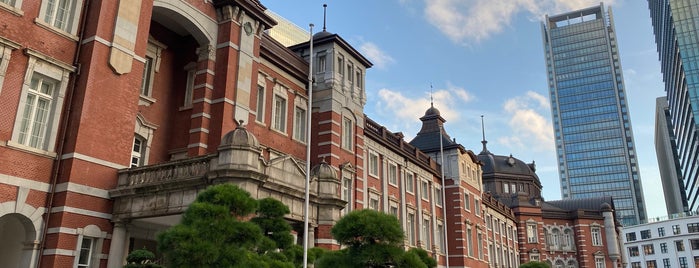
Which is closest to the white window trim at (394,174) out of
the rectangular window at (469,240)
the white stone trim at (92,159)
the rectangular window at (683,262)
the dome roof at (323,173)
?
the rectangular window at (469,240)

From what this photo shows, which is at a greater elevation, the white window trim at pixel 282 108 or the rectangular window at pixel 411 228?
the white window trim at pixel 282 108

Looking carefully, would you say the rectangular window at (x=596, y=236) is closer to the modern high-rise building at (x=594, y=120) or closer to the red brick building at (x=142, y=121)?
the red brick building at (x=142, y=121)

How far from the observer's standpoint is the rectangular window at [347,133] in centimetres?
2788

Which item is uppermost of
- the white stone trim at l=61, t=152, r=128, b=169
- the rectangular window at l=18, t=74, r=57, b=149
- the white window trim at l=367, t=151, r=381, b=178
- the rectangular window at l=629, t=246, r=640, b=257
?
the rectangular window at l=629, t=246, r=640, b=257

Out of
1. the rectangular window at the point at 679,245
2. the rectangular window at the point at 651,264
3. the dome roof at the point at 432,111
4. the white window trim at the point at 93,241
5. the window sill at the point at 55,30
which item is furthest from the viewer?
the rectangular window at the point at 651,264

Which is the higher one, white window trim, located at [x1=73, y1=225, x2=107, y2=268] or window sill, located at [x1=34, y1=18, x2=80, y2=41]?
window sill, located at [x1=34, y1=18, x2=80, y2=41]

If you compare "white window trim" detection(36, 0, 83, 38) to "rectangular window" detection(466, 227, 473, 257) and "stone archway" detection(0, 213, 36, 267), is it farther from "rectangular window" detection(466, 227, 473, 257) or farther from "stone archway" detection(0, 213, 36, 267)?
"rectangular window" detection(466, 227, 473, 257)

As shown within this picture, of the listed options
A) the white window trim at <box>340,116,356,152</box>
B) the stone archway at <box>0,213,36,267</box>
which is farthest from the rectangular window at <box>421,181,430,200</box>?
the stone archway at <box>0,213,36,267</box>

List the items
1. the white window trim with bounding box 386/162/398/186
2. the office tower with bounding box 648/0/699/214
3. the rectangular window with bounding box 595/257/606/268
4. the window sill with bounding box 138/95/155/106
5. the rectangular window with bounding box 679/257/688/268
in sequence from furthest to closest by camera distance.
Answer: the rectangular window with bounding box 679/257/688/268 → the office tower with bounding box 648/0/699/214 → the rectangular window with bounding box 595/257/606/268 → the white window trim with bounding box 386/162/398/186 → the window sill with bounding box 138/95/155/106

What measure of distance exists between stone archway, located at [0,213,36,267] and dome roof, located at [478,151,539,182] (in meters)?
58.9

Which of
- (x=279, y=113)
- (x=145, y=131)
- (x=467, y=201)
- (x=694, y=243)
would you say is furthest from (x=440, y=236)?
(x=694, y=243)

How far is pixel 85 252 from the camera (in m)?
15.7

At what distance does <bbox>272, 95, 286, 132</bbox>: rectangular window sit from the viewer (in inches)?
965

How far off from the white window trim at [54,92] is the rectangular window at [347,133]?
1403 cm
